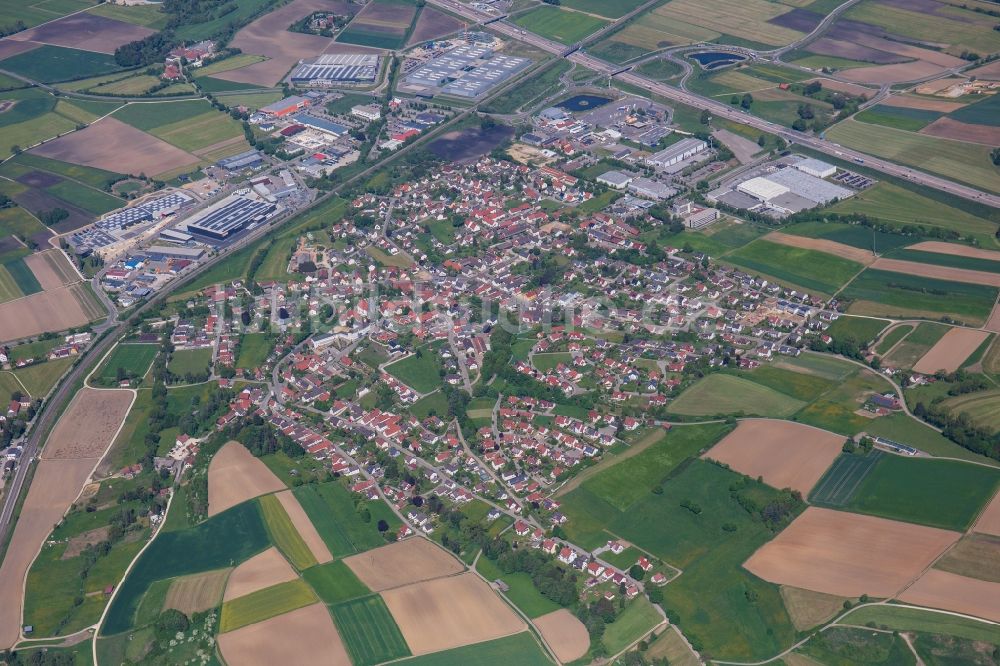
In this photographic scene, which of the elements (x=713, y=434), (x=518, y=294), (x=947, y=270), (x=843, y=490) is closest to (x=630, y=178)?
(x=518, y=294)

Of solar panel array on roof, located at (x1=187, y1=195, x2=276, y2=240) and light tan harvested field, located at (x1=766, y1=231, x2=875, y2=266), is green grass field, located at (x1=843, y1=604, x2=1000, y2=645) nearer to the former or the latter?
light tan harvested field, located at (x1=766, y1=231, x2=875, y2=266)

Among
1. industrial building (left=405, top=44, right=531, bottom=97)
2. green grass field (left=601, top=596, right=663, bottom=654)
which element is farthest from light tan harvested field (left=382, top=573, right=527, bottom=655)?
industrial building (left=405, top=44, right=531, bottom=97)

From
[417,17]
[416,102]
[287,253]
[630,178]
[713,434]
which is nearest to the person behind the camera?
[713,434]

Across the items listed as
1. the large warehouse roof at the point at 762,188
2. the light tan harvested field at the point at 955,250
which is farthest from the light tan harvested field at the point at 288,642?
the large warehouse roof at the point at 762,188

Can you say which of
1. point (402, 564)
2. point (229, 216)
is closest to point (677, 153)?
point (229, 216)

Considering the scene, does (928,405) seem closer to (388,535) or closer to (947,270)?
(947,270)
